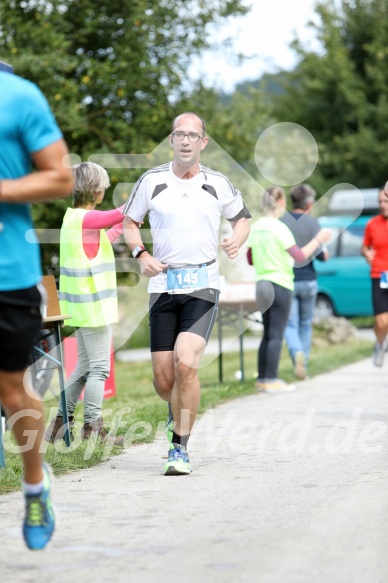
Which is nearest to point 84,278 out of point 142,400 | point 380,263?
point 142,400

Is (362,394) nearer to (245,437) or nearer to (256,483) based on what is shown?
(245,437)

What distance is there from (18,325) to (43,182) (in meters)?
0.55

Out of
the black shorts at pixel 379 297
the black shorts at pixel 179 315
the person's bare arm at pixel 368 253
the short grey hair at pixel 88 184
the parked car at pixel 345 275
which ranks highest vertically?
the short grey hair at pixel 88 184

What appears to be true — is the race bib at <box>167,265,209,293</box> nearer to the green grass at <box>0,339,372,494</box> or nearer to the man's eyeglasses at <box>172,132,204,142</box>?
the man's eyeglasses at <box>172,132,204,142</box>

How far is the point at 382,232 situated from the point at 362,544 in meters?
8.28

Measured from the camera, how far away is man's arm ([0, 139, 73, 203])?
419cm

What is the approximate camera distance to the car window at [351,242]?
22.5 m

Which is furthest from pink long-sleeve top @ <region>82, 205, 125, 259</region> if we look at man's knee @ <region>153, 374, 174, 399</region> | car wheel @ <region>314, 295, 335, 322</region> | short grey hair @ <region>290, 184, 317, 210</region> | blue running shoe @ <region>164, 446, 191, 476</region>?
car wheel @ <region>314, 295, 335, 322</region>

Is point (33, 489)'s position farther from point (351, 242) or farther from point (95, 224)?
point (351, 242)

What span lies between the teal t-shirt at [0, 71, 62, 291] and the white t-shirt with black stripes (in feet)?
7.70

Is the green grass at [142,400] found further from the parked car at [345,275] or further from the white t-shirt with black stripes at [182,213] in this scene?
the parked car at [345,275]

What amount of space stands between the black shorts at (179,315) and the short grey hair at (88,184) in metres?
1.19

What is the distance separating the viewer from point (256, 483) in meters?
6.26

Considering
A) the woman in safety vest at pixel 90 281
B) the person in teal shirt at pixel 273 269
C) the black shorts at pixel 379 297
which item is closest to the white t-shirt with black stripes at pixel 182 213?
the woman in safety vest at pixel 90 281
